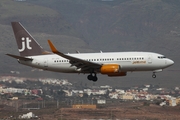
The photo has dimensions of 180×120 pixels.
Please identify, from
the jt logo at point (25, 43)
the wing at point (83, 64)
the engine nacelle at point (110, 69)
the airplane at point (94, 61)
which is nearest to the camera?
the engine nacelle at point (110, 69)

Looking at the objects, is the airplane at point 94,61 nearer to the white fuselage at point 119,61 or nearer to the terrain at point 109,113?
the white fuselage at point 119,61

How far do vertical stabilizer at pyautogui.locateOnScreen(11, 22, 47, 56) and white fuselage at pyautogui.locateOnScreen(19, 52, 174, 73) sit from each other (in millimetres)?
1291

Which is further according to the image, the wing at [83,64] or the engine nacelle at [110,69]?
the wing at [83,64]

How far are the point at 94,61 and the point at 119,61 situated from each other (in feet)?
9.71

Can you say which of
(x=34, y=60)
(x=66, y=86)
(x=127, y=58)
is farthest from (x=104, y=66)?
(x=66, y=86)

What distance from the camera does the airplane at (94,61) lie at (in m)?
72.1

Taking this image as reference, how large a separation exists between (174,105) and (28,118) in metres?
33.4

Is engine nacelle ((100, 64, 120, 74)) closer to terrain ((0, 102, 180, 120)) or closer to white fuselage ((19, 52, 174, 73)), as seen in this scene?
white fuselage ((19, 52, 174, 73))


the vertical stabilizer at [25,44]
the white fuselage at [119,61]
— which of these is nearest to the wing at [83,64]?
the white fuselage at [119,61]

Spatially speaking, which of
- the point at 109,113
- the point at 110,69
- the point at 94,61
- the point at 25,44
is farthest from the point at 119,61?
the point at 109,113

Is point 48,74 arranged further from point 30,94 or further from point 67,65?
point 67,65

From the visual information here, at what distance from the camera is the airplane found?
72062 mm

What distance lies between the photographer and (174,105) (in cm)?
13312

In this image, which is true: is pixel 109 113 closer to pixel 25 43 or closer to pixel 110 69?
pixel 25 43
